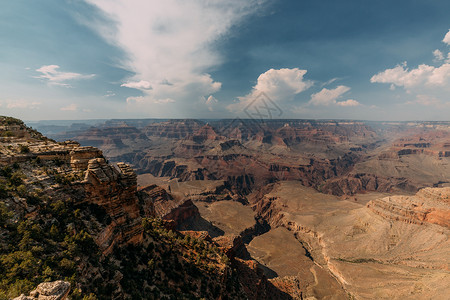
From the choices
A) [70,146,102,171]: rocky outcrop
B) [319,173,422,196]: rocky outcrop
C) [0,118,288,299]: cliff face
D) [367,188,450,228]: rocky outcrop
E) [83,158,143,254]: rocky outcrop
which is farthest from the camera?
[319,173,422,196]: rocky outcrop

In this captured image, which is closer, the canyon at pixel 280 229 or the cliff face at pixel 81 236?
the cliff face at pixel 81 236

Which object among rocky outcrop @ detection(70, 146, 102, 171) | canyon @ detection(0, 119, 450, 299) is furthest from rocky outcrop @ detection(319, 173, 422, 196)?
rocky outcrop @ detection(70, 146, 102, 171)

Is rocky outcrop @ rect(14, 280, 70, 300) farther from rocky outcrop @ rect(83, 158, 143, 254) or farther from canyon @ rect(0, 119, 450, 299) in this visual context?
rocky outcrop @ rect(83, 158, 143, 254)

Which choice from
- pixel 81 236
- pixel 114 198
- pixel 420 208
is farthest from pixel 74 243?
pixel 420 208

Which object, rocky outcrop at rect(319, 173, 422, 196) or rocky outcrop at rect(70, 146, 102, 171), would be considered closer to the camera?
rocky outcrop at rect(70, 146, 102, 171)

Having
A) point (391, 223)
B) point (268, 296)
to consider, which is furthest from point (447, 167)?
point (268, 296)

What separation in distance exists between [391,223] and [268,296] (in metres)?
63.5

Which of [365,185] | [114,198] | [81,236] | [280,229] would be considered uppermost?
[114,198]

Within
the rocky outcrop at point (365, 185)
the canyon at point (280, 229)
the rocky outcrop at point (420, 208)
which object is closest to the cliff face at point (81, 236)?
the canyon at point (280, 229)

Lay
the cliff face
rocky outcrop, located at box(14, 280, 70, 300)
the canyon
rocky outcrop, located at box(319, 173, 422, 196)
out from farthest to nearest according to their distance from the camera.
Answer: rocky outcrop, located at box(319, 173, 422, 196) < the canyon < the cliff face < rocky outcrop, located at box(14, 280, 70, 300)

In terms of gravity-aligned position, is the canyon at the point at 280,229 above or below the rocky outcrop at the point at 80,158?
below

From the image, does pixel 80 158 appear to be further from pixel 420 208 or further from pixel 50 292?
pixel 420 208

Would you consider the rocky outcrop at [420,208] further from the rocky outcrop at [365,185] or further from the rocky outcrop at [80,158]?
the rocky outcrop at [80,158]

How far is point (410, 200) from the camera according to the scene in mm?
70688
